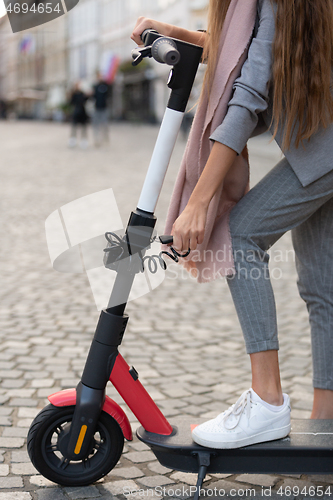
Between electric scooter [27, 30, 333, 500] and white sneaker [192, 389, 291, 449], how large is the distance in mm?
29

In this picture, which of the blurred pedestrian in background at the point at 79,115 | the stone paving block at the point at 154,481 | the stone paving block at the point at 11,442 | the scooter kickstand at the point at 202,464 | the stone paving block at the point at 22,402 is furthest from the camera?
the blurred pedestrian in background at the point at 79,115

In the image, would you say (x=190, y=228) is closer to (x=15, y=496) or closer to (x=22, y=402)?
(x=15, y=496)

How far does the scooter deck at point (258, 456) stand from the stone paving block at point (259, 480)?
25 centimetres

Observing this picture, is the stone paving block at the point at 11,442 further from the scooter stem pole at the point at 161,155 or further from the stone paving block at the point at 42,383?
the scooter stem pole at the point at 161,155

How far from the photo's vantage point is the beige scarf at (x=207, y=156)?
5.77 ft

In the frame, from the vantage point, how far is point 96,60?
178 feet

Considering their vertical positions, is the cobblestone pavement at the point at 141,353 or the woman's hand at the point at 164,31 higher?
the woman's hand at the point at 164,31

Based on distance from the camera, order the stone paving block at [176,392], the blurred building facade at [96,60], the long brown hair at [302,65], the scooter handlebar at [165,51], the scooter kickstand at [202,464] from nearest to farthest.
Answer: the scooter handlebar at [165,51] → the long brown hair at [302,65] → the scooter kickstand at [202,464] → the stone paving block at [176,392] → the blurred building facade at [96,60]

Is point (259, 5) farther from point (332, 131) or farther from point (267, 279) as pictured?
point (267, 279)

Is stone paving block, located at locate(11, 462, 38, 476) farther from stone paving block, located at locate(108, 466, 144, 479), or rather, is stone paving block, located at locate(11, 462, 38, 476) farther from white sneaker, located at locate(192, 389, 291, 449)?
white sneaker, located at locate(192, 389, 291, 449)

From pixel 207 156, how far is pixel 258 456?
93 centimetres

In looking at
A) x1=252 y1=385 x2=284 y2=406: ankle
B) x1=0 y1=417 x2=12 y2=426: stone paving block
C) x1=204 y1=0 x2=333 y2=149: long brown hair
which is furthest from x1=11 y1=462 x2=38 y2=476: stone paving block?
x1=204 y1=0 x2=333 y2=149: long brown hair

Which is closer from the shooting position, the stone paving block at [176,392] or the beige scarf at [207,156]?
the beige scarf at [207,156]

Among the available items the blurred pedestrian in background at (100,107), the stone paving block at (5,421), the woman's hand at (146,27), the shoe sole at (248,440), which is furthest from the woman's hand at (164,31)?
the blurred pedestrian in background at (100,107)
